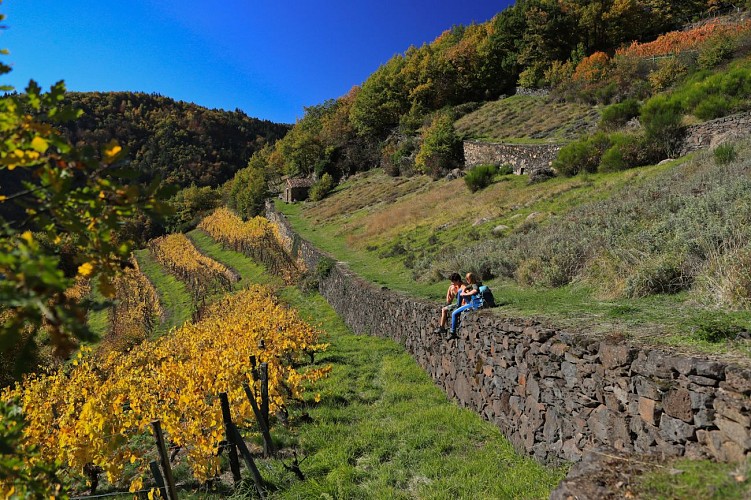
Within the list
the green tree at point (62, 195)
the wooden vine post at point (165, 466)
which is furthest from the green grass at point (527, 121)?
the green tree at point (62, 195)

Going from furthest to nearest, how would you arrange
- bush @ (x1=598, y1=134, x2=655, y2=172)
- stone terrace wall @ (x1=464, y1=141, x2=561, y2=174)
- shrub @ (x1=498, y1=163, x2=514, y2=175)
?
shrub @ (x1=498, y1=163, x2=514, y2=175) < stone terrace wall @ (x1=464, y1=141, x2=561, y2=174) < bush @ (x1=598, y1=134, x2=655, y2=172)

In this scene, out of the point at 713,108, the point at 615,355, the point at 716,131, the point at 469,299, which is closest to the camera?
the point at 615,355

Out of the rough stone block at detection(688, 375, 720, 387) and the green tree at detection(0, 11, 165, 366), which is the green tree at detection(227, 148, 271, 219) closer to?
the rough stone block at detection(688, 375, 720, 387)

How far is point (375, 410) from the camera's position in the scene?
26.0 ft

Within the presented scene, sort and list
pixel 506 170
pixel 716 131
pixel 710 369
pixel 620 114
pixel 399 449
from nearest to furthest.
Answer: pixel 710 369, pixel 399 449, pixel 716 131, pixel 620 114, pixel 506 170

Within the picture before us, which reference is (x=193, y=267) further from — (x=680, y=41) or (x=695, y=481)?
(x=680, y=41)

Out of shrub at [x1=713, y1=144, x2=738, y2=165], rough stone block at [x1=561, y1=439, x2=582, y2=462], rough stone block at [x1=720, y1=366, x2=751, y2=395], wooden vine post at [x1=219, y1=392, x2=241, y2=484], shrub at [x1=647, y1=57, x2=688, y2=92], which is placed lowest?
rough stone block at [x1=561, y1=439, x2=582, y2=462]

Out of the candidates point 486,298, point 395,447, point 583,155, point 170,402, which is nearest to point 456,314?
point 486,298

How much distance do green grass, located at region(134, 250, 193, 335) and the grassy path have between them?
1287 centimetres

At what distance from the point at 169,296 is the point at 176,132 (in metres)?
87.7

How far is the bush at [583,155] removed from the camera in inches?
830

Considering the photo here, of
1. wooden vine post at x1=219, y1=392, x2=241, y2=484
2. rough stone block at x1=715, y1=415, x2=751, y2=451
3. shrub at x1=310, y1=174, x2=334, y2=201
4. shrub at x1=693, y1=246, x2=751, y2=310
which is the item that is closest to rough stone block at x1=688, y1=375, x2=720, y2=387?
rough stone block at x1=715, y1=415, x2=751, y2=451

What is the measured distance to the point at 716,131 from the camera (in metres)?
17.0

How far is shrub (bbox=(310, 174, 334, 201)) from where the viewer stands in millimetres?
→ 47000
